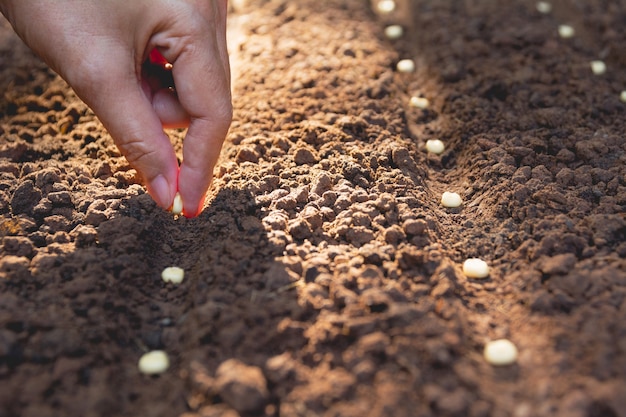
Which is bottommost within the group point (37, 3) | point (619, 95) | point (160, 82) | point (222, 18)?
point (619, 95)

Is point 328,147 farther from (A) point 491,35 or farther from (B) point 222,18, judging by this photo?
(A) point 491,35

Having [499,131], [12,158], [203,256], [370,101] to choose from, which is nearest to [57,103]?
[12,158]

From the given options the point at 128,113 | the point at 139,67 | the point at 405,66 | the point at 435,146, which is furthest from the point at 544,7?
the point at 128,113

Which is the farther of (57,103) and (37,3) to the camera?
(57,103)

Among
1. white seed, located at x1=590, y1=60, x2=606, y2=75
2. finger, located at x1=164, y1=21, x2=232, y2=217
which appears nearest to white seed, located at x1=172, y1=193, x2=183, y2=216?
finger, located at x1=164, y1=21, x2=232, y2=217

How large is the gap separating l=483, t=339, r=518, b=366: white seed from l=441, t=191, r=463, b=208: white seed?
2.17ft


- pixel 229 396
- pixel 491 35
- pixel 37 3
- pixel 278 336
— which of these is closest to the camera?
pixel 229 396

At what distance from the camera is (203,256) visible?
1.86 meters

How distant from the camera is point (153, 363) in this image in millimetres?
1583

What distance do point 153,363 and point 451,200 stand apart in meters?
1.14

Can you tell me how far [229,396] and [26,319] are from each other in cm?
61

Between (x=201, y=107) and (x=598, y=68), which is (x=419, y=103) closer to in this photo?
(x=598, y=68)

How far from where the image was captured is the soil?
58.4 inches

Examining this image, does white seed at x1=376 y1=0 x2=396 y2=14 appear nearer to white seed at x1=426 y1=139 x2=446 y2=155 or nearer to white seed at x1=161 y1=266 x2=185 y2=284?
white seed at x1=426 y1=139 x2=446 y2=155
